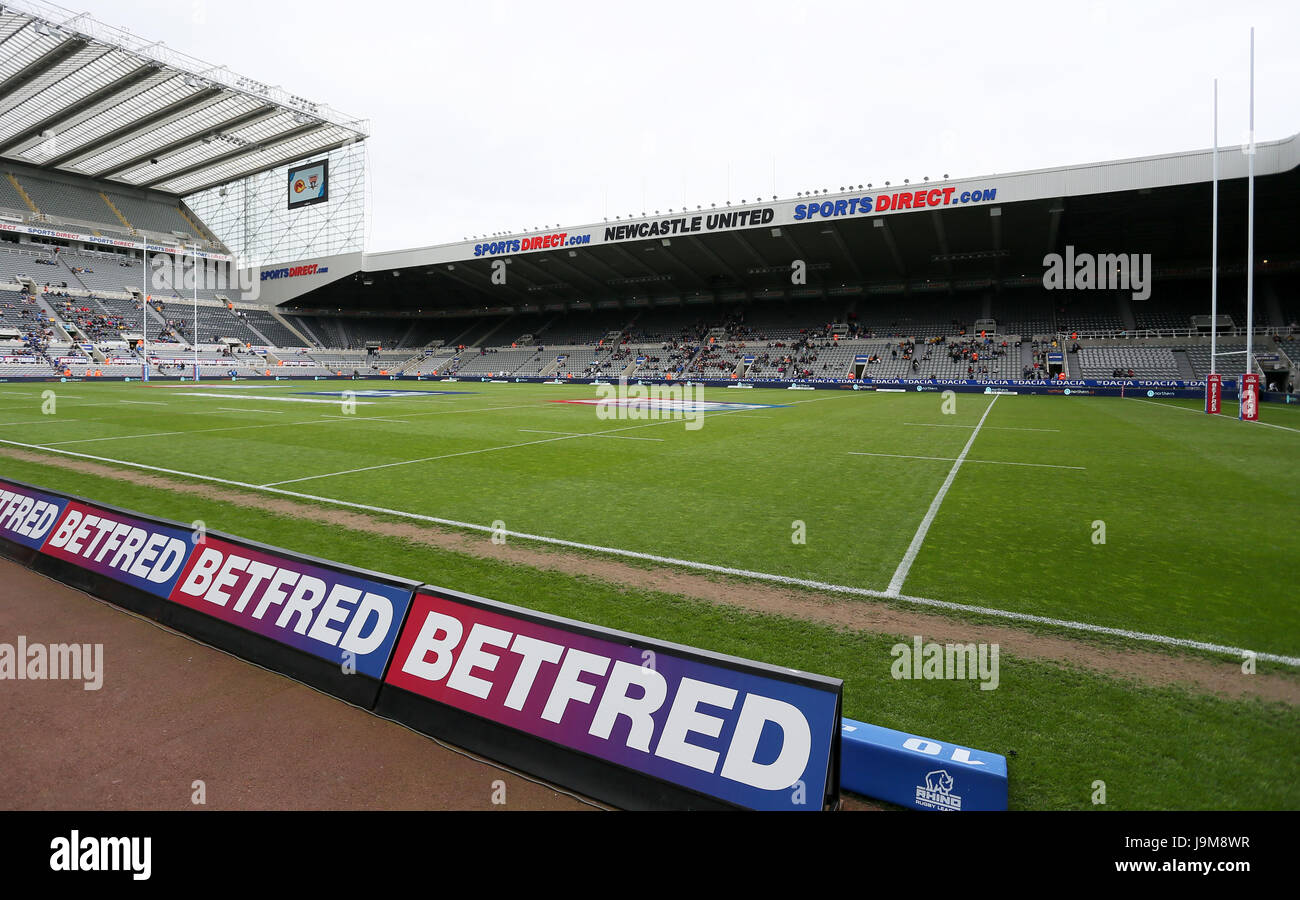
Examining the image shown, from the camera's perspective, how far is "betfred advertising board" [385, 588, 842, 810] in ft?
9.26

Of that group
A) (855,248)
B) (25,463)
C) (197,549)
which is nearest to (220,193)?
(855,248)

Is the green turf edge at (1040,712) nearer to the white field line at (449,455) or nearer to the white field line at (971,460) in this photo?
the white field line at (449,455)

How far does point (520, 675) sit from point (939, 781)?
213cm

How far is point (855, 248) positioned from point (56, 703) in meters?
50.0

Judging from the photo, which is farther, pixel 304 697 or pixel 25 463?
pixel 25 463

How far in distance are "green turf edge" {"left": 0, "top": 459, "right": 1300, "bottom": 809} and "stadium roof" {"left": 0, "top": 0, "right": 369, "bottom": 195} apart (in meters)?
52.4

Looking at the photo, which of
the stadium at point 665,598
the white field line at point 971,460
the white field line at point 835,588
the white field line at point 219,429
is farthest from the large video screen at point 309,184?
the white field line at point 971,460

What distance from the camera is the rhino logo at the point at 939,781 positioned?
2.96 meters

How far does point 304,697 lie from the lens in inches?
166

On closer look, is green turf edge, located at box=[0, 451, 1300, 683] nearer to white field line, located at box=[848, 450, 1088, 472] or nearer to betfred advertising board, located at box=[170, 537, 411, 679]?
betfred advertising board, located at box=[170, 537, 411, 679]

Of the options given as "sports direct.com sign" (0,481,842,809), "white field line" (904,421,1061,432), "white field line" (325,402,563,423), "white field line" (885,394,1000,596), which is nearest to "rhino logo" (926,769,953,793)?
"sports direct.com sign" (0,481,842,809)
